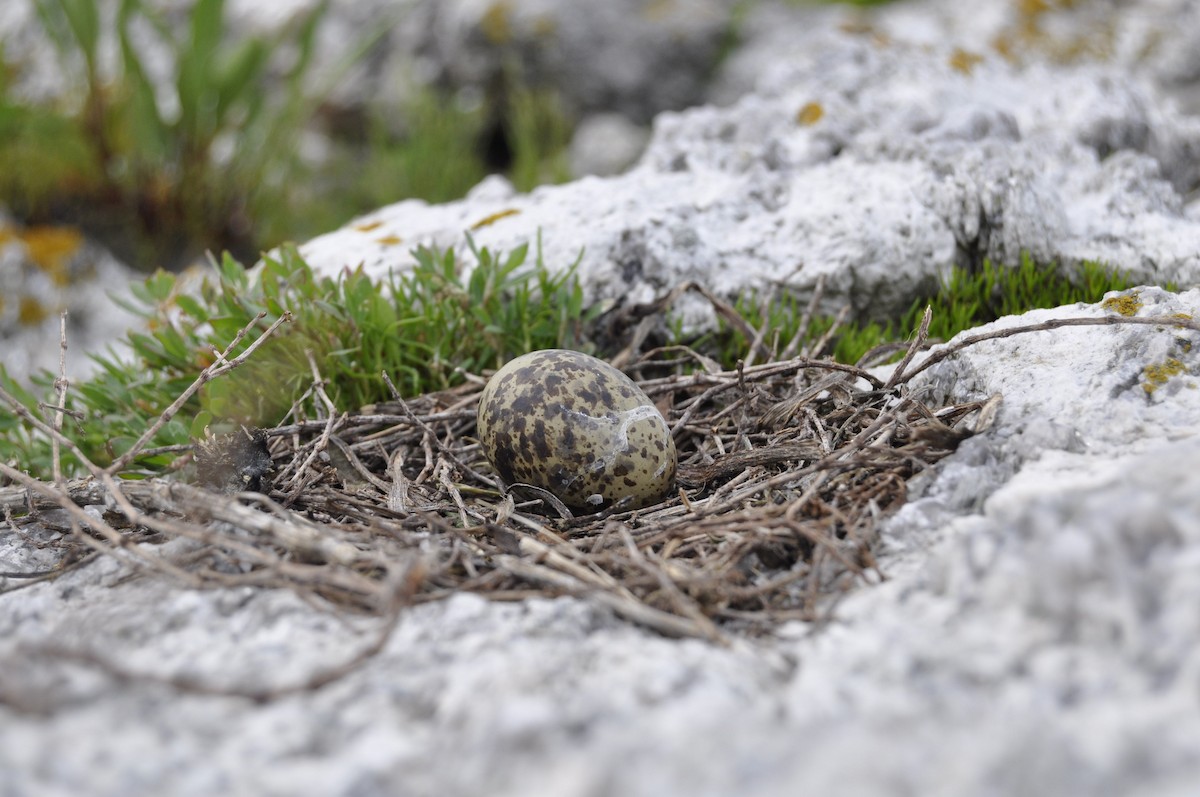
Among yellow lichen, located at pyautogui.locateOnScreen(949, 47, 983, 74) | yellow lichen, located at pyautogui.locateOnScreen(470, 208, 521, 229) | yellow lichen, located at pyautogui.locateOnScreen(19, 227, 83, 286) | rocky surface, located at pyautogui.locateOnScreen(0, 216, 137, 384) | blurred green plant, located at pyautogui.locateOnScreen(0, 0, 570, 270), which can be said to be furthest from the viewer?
blurred green plant, located at pyautogui.locateOnScreen(0, 0, 570, 270)

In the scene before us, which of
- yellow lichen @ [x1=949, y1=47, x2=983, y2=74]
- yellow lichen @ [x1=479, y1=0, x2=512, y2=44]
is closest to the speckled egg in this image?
yellow lichen @ [x1=949, y1=47, x2=983, y2=74]

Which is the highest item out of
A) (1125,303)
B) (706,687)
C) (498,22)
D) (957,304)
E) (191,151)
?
(498,22)

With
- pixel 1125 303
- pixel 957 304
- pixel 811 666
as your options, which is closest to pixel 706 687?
pixel 811 666

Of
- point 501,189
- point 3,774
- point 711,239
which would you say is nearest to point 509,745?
point 3,774

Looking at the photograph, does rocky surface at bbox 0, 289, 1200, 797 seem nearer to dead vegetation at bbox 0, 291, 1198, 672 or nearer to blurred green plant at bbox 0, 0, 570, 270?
dead vegetation at bbox 0, 291, 1198, 672

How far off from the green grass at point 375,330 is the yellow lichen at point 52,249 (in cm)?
262

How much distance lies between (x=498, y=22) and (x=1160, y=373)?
6.75m

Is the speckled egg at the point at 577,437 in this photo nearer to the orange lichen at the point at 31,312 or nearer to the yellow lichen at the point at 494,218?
the yellow lichen at the point at 494,218

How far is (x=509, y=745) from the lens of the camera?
1.19m

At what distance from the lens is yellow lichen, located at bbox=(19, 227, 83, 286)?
5355 millimetres

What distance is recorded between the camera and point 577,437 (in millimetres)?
2270

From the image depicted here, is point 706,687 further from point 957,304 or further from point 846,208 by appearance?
point 846,208

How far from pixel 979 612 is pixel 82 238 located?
6.07 m

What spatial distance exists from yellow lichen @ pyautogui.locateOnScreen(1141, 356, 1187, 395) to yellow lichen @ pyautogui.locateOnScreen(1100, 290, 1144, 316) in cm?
30
